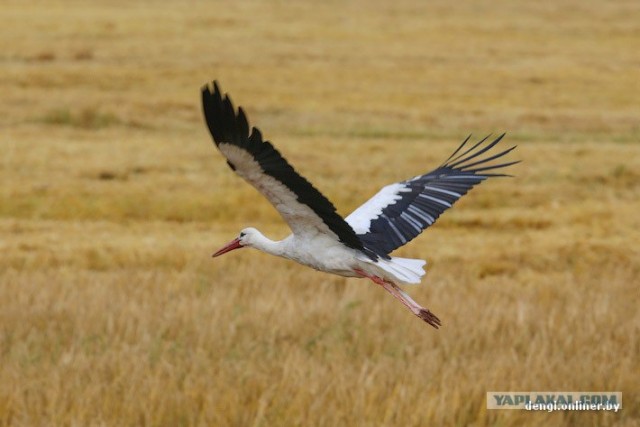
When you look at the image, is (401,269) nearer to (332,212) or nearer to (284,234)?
(332,212)

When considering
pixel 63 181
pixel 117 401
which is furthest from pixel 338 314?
pixel 63 181

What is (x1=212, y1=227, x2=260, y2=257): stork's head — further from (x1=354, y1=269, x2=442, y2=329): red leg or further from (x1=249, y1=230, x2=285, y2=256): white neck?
(x1=354, y1=269, x2=442, y2=329): red leg

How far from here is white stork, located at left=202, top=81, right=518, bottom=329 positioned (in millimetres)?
4852

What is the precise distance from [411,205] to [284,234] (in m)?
6.84

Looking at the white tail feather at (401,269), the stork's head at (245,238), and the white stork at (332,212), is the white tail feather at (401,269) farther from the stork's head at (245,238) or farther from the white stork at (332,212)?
the stork's head at (245,238)

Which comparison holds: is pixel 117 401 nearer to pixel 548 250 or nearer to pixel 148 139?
pixel 548 250

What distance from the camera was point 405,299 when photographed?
18.0ft

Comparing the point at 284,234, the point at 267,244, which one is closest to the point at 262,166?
the point at 267,244

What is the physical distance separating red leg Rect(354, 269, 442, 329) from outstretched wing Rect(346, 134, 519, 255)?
41 centimetres

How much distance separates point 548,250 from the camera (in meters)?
12.6

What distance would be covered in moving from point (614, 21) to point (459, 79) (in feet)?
43.4

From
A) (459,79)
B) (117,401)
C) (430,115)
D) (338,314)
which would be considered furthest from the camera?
(459,79)

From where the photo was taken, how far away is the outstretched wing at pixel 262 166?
4758mm

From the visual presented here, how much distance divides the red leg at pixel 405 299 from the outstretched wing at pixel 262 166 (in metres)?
0.31
